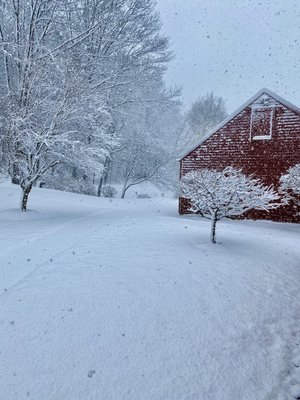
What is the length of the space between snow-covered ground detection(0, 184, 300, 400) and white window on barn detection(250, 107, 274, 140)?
874 cm

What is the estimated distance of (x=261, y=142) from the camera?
1639 centimetres

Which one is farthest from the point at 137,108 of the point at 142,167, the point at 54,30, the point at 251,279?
the point at 251,279

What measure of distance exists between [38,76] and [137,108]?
46.7 ft

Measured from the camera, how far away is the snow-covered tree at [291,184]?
47.0 ft

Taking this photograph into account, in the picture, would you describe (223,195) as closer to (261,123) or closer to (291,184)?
(291,184)

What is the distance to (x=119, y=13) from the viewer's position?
20.4 meters

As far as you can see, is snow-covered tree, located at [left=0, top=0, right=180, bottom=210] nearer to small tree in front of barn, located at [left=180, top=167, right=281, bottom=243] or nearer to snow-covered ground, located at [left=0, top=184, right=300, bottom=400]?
snow-covered ground, located at [left=0, top=184, right=300, bottom=400]

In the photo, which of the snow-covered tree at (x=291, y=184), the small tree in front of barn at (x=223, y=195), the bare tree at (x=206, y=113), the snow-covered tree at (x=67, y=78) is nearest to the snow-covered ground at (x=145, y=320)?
the small tree in front of barn at (x=223, y=195)

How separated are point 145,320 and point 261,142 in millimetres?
13795

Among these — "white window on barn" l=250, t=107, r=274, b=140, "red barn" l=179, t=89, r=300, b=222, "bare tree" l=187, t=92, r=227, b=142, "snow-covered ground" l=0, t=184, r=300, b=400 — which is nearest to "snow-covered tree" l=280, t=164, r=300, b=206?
"red barn" l=179, t=89, r=300, b=222

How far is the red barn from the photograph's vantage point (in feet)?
52.0

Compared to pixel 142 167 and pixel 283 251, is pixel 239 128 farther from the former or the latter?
pixel 142 167

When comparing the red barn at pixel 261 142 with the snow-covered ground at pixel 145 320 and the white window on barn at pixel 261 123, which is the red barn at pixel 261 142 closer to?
the white window on barn at pixel 261 123

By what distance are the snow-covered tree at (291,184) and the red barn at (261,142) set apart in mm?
492
